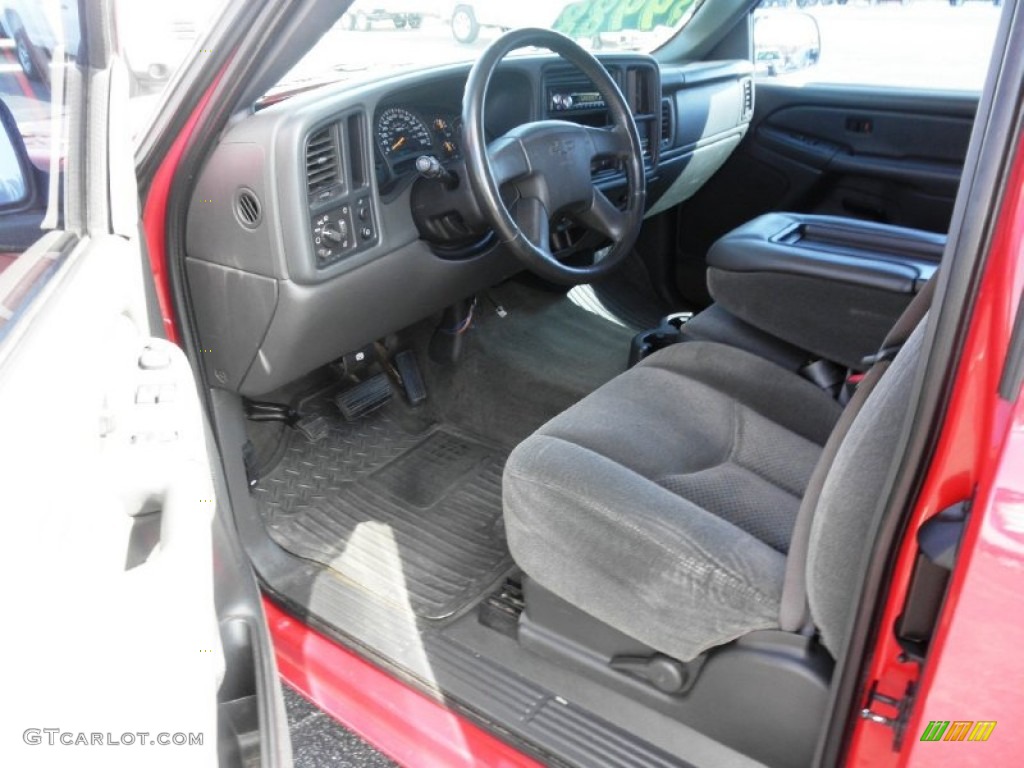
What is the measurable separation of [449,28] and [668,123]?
2.15 feet

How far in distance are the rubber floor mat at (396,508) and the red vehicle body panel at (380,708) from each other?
18 cm

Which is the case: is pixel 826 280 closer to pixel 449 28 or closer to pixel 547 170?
pixel 547 170

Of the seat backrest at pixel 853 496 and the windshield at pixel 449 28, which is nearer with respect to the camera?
the seat backrest at pixel 853 496

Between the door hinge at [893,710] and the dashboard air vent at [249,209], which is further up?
the dashboard air vent at [249,209]

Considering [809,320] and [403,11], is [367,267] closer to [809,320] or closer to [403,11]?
[403,11]

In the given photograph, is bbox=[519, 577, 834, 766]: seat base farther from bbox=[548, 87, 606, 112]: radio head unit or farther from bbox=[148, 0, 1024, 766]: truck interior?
bbox=[548, 87, 606, 112]: radio head unit

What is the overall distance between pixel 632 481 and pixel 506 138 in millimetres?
711

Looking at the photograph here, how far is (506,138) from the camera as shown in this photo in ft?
5.20

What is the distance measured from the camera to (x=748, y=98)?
2.56m

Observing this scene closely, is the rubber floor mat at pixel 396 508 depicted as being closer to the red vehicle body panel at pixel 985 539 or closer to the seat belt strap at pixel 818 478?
the seat belt strap at pixel 818 478

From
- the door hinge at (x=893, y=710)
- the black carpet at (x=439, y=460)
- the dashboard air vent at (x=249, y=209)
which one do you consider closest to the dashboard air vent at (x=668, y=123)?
the black carpet at (x=439, y=460)

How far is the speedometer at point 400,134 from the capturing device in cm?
166

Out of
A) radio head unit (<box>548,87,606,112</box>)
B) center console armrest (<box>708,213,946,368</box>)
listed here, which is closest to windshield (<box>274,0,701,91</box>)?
radio head unit (<box>548,87,606,112</box>)

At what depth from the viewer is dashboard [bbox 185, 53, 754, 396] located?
1438mm
